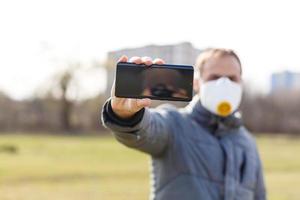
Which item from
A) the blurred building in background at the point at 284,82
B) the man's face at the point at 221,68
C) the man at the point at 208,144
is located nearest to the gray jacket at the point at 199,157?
the man at the point at 208,144

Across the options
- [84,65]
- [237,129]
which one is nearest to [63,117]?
[84,65]

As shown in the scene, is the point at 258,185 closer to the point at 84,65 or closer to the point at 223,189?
the point at 223,189

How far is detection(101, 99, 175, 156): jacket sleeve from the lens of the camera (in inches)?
94.9

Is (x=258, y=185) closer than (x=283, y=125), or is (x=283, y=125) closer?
(x=258, y=185)

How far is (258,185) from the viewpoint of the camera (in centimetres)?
315

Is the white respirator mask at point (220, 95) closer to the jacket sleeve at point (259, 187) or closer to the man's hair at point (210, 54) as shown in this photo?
the man's hair at point (210, 54)

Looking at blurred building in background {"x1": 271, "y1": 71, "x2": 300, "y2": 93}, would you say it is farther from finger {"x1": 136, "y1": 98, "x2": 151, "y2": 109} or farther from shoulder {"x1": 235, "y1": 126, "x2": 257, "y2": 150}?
finger {"x1": 136, "y1": 98, "x2": 151, "y2": 109}

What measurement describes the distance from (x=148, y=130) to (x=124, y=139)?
13 cm

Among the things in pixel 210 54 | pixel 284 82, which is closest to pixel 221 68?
pixel 210 54

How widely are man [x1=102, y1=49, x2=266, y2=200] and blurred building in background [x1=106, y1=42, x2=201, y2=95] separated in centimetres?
13

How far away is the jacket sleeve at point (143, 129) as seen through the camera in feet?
7.91

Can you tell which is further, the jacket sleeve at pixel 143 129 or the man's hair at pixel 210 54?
the man's hair at pixel 210 54

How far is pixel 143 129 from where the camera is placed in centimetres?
258

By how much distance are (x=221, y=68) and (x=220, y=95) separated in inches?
6.1
